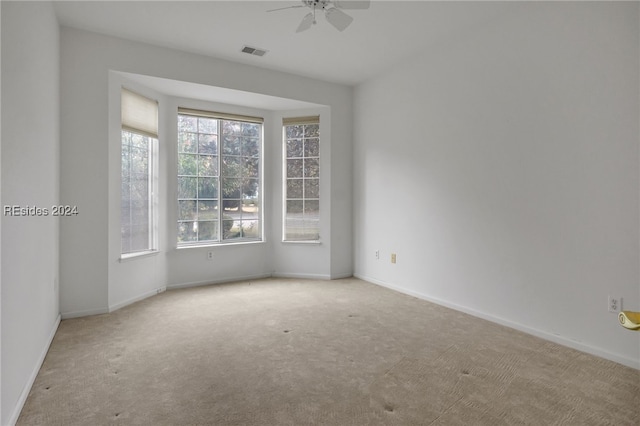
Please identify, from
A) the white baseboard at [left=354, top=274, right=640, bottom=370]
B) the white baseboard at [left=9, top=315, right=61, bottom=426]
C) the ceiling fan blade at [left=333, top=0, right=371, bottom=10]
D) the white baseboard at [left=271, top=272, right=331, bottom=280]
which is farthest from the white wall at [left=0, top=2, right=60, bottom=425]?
the white baseboard at [left=354, top=274, right=640, bottom=370]

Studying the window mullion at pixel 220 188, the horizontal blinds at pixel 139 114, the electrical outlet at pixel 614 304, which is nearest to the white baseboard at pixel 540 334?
Result: the electrical outlet at pixel 614 304

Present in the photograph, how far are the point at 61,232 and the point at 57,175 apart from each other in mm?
578

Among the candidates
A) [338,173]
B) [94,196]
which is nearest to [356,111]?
[338,173]

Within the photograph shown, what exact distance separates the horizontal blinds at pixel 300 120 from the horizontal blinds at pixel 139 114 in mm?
1838

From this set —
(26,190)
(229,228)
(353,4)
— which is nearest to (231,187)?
(229,228)

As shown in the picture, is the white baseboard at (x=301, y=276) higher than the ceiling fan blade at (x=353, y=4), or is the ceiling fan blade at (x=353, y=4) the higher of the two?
the ceiling fan blade at (x=353, y=4)

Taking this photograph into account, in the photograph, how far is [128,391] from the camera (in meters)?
2.21

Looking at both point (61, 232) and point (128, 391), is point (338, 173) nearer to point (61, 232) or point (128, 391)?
point (61, 232)

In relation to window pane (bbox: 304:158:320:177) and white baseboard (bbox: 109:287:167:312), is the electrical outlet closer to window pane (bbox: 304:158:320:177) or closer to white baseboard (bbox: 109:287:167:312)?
window pane (bbox: 304:158:320:177)

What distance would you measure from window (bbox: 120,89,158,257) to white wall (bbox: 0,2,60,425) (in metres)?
0.90

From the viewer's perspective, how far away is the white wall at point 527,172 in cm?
261

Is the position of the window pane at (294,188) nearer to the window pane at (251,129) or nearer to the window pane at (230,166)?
the window pane at (230,166)

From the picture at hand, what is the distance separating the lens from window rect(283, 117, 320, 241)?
541 centimetres

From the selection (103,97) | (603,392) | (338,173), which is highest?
(103,97)
